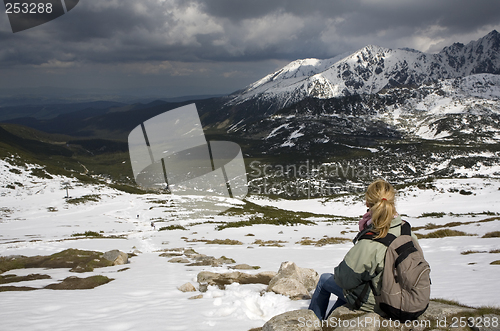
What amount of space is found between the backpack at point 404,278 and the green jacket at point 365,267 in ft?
0.28

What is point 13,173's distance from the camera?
9962 cm

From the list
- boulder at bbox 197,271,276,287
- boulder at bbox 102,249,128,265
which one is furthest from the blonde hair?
boulder at bbox 102,249,128,265

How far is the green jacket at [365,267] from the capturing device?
4.10 metres

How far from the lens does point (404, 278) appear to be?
155 inches

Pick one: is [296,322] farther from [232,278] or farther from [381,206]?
[232,278]

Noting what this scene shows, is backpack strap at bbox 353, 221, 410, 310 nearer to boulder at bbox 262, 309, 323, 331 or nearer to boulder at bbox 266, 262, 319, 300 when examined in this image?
boulder at bbox 262, 309, 323, 331

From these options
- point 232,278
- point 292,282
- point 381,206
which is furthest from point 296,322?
point 232,278

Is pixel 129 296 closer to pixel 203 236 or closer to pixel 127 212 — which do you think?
pixel 203 236

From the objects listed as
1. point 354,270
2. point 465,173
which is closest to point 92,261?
point 354,270

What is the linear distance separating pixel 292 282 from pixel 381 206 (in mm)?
3976

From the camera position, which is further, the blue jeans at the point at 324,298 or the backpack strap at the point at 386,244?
the blue jeans at the point at 324,298

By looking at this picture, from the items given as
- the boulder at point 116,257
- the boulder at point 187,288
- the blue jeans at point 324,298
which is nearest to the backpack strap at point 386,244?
the blue jeans at point 324,298

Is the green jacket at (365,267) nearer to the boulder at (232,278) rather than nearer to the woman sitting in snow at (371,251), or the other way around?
the woman sitting in snow at (371,251)

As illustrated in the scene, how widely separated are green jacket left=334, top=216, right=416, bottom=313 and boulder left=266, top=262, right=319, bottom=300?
269 cm
